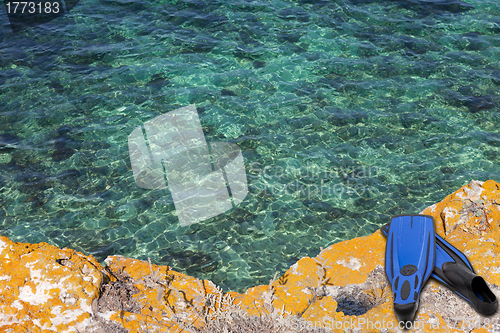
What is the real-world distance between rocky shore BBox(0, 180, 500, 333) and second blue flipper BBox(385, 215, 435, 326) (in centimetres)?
14

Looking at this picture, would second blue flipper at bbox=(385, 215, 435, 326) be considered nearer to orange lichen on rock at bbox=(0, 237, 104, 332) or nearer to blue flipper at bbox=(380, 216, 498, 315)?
blue flipper at bbox=(380, 216, 498, 315)

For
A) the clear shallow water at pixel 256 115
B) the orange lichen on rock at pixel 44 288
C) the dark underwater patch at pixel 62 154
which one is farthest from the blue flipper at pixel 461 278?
the dark underwater patch at pixel 62 154

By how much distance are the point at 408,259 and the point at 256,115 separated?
451 cm

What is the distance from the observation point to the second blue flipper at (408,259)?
434 centimetres

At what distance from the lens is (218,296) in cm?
469

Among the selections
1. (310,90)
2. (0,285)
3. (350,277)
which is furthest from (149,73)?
(350,277)

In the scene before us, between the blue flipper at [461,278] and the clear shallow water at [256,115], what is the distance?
1.50 metres

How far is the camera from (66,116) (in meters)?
8.37

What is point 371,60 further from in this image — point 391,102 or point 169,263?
point 169,263

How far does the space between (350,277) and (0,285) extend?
3.95 meters

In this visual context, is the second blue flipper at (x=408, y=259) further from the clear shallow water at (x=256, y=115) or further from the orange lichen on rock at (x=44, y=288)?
the orange lichen on rock at (x=44, y=288)

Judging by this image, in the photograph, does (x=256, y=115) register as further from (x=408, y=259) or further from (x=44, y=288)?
(x=44, y=288)

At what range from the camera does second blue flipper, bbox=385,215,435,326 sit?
14.2 ft

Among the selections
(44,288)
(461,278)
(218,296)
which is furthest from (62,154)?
(461,278)
